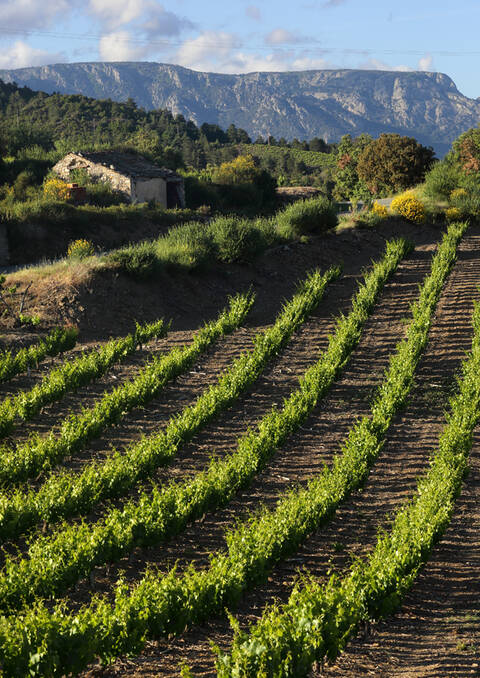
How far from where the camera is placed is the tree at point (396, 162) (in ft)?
132

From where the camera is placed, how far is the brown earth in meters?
5.83

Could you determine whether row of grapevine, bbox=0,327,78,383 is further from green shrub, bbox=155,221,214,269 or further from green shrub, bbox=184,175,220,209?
green shrub, bbox=184,175,220,209

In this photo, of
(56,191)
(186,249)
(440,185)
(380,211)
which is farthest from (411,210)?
(56,191)

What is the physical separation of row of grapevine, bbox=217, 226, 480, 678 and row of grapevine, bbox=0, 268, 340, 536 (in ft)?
8.30

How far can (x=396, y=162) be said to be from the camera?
40.3 metres

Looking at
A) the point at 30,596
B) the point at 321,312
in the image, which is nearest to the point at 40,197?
the point at 321,312

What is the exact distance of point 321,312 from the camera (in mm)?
17172

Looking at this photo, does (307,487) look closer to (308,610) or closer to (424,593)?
(424,593)

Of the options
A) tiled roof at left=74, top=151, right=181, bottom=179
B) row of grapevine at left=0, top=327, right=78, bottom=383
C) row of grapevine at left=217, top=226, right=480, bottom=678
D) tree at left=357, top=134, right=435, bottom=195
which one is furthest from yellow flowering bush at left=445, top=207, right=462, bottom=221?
row of grapevine at left=217, top=226, right=480, bottom=678

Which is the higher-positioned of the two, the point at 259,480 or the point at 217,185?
the point at 217,185

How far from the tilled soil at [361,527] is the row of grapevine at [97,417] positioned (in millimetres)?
2141

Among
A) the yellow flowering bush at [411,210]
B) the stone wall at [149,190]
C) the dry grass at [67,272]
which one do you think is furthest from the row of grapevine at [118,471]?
the stone wall at [149,190]

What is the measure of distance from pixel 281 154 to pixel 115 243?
228ft

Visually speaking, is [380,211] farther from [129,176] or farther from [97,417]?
[97,417]
